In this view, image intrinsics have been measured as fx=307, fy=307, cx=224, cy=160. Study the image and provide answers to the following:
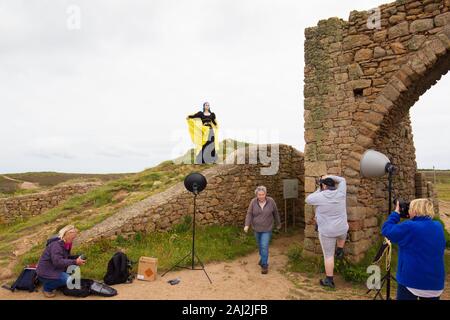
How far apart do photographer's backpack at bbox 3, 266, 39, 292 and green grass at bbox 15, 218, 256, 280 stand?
88 cm

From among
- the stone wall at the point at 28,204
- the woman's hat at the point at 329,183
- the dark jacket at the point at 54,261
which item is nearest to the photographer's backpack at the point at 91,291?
the dark jacket at the point at 54,261

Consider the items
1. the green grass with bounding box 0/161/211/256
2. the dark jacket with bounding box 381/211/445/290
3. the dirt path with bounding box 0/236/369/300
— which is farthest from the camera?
the green grass with bounding box 0/161/211/256

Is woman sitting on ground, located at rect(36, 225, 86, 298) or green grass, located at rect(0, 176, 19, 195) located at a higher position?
green grass, located at rect(0, 176, 19, 195)

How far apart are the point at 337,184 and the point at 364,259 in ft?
6.70

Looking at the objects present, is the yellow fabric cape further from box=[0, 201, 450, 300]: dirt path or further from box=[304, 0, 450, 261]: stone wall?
box=[0, 201, 450, 300]: dirt path

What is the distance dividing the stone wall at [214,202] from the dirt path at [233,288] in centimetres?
203

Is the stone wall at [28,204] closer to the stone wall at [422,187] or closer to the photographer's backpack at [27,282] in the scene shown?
the photographer's backpack at [27,282]

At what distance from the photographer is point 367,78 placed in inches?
276

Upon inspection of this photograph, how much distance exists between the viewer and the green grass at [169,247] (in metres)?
7.05

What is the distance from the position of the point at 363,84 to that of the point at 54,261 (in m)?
7.30

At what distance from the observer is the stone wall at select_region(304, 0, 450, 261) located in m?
6.27

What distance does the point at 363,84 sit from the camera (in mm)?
7043

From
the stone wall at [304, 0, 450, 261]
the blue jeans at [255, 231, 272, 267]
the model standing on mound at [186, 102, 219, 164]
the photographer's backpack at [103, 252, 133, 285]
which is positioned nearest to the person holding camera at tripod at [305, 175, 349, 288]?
the stone wall at [304, 0, 450, 261]
